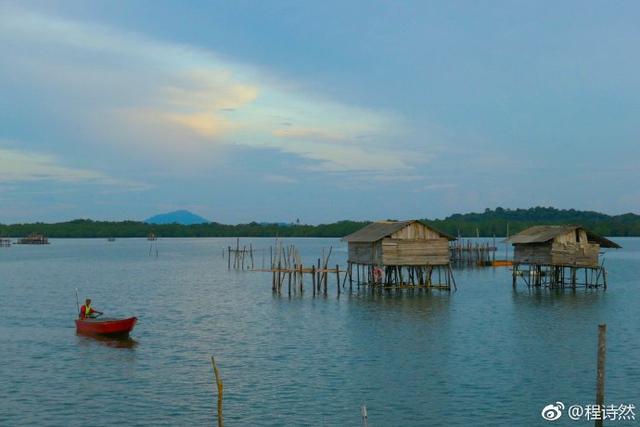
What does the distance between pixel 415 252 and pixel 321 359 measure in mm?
20748

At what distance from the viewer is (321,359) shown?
2623cm

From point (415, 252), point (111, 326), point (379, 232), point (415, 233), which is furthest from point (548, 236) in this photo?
point (111, 326)

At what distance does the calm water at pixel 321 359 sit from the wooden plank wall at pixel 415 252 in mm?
2482

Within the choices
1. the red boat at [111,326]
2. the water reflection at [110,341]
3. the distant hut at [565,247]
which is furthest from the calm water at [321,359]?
the distant hut at [565,247]

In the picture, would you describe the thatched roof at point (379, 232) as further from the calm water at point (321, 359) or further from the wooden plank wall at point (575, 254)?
the wooden plank wall at point (575, 254)

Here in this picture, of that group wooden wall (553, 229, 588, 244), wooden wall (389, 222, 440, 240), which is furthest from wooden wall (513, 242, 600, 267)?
wooden wall (389, 222, 440, 240)

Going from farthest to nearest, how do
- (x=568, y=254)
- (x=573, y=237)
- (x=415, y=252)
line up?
1. (x=573, y=237)
2. (x=568, y=254)
3. (x=415, y=252)

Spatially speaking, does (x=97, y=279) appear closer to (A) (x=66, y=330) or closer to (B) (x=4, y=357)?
(A) (x=66, y=330)

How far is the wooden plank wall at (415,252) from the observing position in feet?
149

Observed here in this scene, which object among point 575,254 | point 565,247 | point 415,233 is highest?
point 415,233

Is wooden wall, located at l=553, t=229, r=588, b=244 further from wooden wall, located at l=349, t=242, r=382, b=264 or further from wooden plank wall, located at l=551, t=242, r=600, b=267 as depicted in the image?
wooden wall, located at l=349, t=242, r=382, b=264

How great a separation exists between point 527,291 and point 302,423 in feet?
121

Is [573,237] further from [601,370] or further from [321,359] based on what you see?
[601,370]

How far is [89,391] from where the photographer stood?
857 inches
